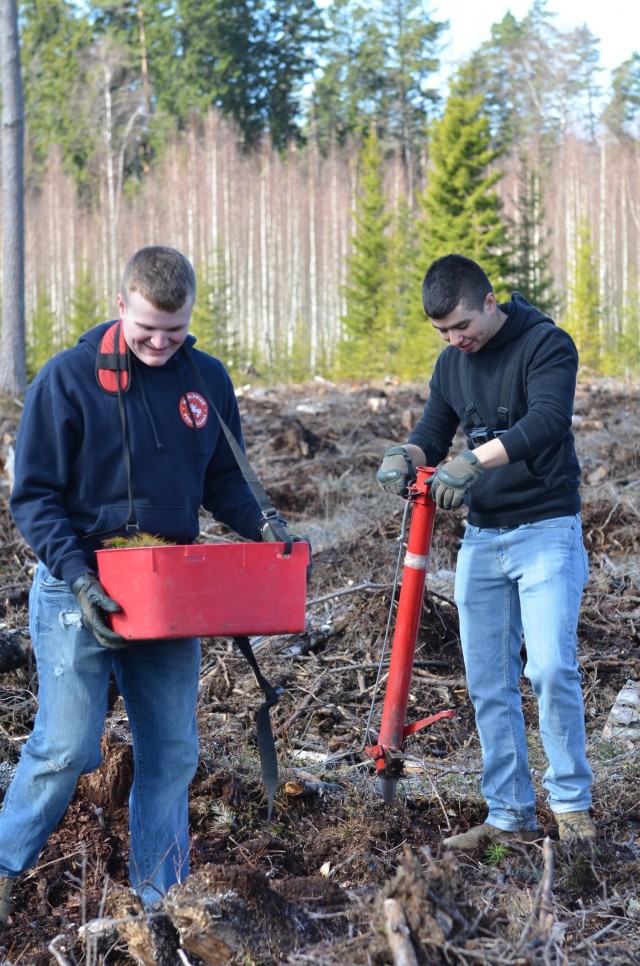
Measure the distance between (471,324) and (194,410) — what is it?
3.13ft

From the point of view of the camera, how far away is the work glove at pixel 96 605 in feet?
8.16

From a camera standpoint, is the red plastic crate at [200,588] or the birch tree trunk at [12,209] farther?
the birch tree trunk at [12,209]

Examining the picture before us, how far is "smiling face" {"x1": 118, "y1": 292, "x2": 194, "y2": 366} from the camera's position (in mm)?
2564

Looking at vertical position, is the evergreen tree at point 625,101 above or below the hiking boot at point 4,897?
above

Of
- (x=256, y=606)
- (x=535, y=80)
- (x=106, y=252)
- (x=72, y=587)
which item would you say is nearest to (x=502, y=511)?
(x=256, y=606)

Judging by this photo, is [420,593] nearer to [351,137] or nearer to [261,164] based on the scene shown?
[261,164]

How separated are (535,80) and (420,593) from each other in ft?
166

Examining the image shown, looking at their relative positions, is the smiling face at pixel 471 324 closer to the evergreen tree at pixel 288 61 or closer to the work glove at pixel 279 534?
the work glove at pixel 279 534

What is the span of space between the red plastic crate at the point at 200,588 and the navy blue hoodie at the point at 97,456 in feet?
0.48

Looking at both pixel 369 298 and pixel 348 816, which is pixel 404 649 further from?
pixel 369 298

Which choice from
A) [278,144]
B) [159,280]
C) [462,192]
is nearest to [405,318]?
[462,192]

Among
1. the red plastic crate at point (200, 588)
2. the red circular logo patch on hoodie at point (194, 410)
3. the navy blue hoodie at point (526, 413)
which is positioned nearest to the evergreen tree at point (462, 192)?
the navy blue hoodie at point (526, 413)

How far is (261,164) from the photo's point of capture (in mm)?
40875

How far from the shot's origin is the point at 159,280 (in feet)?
8.32
